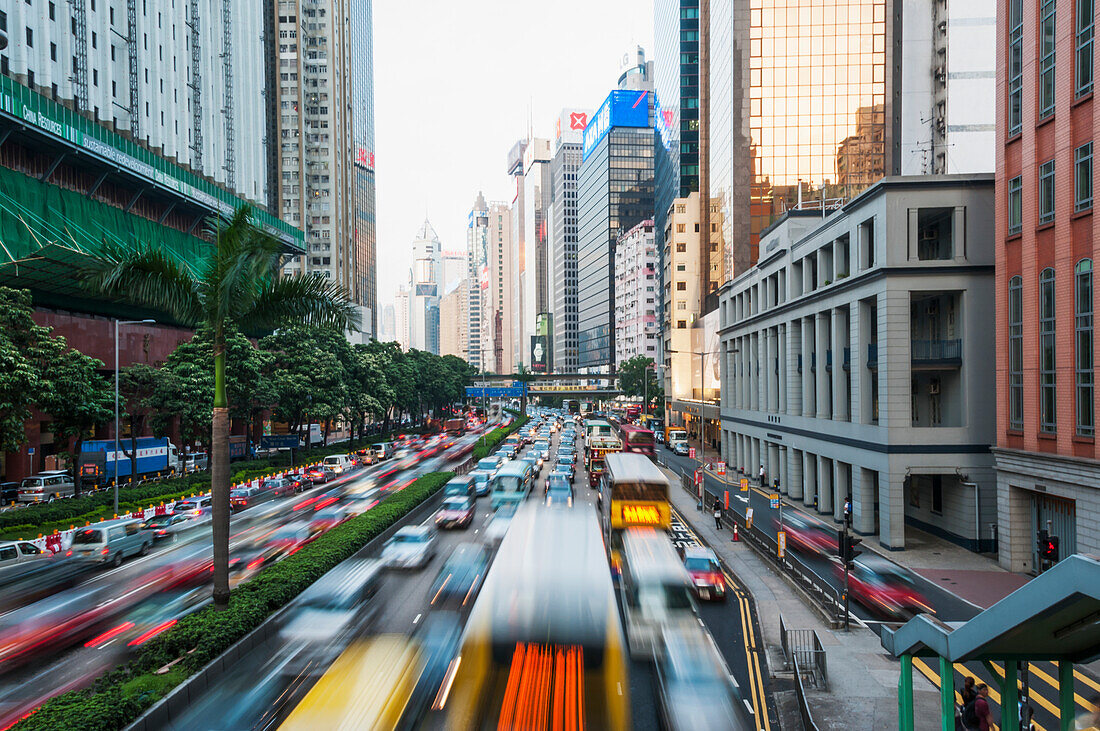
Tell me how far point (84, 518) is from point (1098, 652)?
4141 centimetres

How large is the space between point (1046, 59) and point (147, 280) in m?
32.1

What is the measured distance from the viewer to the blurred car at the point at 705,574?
23609 millimetres

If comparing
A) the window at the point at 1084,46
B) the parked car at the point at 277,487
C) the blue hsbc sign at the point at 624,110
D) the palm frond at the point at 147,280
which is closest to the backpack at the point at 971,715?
the palm frond at the point at 147,280

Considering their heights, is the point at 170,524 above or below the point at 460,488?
below

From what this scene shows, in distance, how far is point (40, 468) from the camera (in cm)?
5753

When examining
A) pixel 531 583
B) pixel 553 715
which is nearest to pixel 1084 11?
pixel 531 583

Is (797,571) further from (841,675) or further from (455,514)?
(455,514)

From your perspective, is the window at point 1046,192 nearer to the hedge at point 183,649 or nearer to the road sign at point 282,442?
the hedge at point 183,649

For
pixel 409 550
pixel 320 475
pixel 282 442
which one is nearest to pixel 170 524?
pixel 409 550

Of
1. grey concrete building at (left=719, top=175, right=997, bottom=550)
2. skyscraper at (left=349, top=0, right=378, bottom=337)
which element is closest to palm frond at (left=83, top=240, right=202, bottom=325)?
grey concrete building at (left=719, top=175, right=997, bottom=550)

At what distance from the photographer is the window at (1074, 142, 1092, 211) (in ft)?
77.3

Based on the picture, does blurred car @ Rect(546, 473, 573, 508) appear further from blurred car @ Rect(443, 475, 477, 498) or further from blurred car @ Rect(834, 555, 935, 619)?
blurred car @ Rect(834, 555, 935, 619)

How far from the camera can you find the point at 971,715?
13547mm

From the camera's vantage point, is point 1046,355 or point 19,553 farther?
point 19,553
